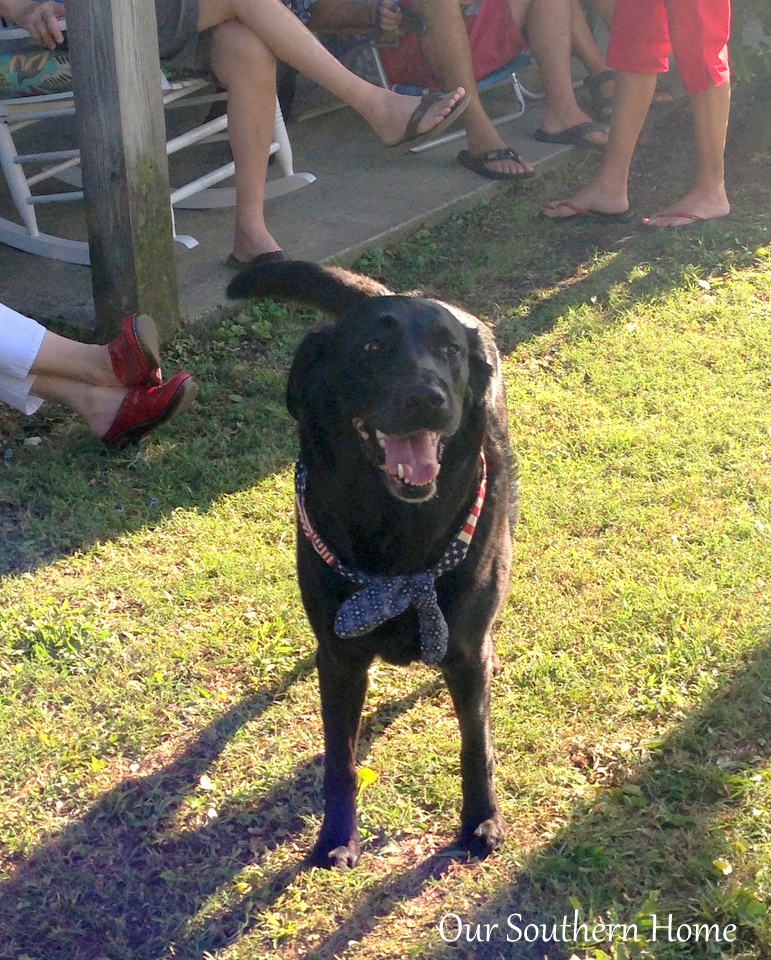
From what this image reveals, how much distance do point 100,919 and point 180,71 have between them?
3.45 m

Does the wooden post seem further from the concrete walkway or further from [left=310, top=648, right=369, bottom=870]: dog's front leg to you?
[left=310, top=648, right=369, bottom=870]: dog's front leg

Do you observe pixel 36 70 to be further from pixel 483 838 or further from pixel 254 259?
pixel 483 838

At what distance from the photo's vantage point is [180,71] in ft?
14.5

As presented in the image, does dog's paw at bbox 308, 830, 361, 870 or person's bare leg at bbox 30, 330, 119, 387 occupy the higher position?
person's bare leg at bbox 30, 330, 119, 387

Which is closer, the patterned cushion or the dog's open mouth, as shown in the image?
the dog's open mouth

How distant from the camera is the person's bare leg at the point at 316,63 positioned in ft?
13.6

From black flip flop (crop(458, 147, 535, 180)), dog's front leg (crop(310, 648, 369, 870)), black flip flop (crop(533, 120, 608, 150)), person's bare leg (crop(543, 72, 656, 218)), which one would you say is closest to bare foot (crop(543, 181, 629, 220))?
person's bare leg (crop(543, 72, 656, 218))

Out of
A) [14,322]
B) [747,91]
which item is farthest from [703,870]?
[747,91]

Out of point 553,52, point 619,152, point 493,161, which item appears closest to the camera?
point 619,152

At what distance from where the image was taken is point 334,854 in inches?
90.3

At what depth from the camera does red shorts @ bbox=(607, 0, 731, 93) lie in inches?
189

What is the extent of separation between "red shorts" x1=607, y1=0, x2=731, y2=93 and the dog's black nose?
359cm

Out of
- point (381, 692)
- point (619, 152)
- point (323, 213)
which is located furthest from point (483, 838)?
point (619, 152)

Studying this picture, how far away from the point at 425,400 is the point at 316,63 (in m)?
2.73
